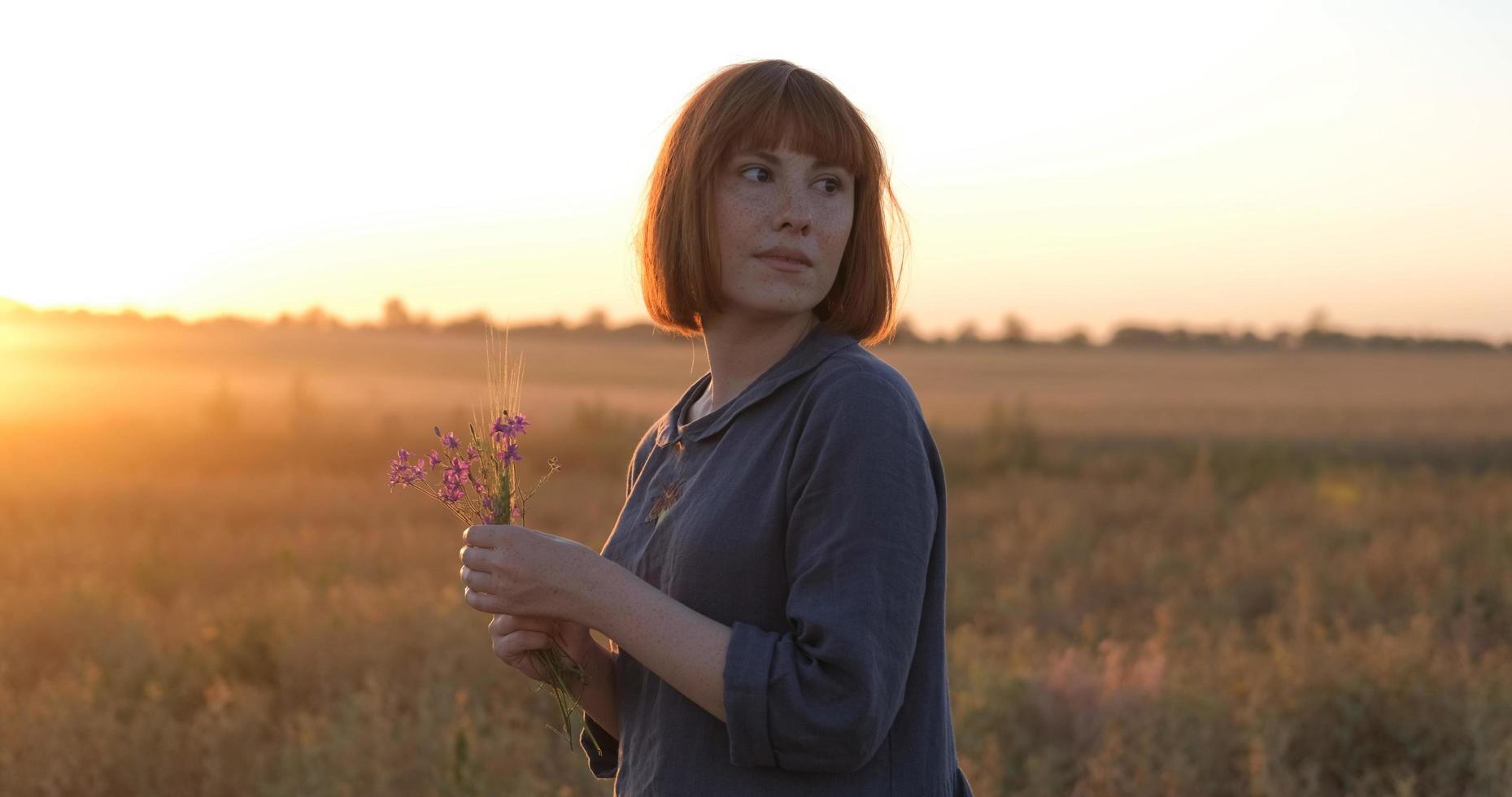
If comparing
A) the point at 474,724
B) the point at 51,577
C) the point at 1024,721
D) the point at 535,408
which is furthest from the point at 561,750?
the point at 535,408

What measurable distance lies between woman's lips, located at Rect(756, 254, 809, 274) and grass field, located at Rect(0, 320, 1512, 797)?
1881mm

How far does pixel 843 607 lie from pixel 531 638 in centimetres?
47

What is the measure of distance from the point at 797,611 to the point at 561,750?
3568 millimetres

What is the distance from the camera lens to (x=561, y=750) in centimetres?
460

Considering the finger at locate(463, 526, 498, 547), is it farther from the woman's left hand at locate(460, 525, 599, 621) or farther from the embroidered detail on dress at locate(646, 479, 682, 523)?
the embroidered detail on dress at locate(646, 479, 682, 523)

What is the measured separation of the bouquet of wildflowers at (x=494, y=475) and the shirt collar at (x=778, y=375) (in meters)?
0.20

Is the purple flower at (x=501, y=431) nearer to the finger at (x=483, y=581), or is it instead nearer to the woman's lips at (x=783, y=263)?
the finger at (x=483, y=581)

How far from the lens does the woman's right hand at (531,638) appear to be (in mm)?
1536

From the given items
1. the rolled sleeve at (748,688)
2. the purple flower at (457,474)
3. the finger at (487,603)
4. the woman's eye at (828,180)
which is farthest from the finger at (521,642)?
the woman's eye at (828,180)

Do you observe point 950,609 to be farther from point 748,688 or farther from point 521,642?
point 748,688

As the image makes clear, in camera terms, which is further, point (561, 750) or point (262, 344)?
point (262, 344)

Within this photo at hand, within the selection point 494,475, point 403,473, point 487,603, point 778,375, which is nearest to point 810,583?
point 778,375

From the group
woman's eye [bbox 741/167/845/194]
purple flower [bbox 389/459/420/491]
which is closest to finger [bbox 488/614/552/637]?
purple flower [bbox 389/459/420/491]

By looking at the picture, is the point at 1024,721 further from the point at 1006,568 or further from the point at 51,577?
the point at 51,577
